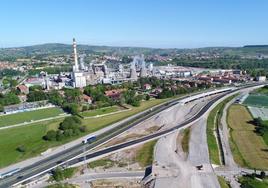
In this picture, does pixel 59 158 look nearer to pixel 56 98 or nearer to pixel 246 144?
pixel 246 144

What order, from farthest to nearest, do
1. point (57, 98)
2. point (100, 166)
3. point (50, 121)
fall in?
point (57, 98) → point (50, 121) → point (100, 166)

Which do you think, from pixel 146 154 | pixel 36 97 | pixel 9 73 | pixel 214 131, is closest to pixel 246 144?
pixel 214 131

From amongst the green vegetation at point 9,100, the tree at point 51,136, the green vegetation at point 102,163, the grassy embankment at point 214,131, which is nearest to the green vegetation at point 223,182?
the grassy embankment at point 214,131

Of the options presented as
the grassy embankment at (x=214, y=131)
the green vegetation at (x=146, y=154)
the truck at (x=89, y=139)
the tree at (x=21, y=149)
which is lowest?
the tree at (x=21, y=149)

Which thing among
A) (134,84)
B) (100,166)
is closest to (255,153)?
(100,166)

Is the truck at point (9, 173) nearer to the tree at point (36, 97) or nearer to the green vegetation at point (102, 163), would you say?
the green vegetation at point (102, 163)

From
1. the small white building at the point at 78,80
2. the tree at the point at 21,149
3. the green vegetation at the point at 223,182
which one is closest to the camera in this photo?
the green vegetation at the point at 223,182

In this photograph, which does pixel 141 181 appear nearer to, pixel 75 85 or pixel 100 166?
pixel 100 166
